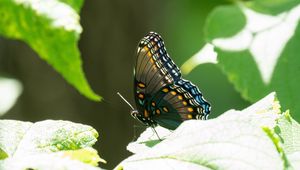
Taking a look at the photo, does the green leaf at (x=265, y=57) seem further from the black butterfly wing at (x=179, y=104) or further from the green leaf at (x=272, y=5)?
the black butterfly wing at (x=179, y=104)

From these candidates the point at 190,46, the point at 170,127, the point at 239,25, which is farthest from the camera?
the point at 190,46

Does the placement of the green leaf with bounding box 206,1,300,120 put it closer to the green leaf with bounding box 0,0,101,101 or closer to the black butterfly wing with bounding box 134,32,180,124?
the black butterfly wing with bounding box 134,32,180,124

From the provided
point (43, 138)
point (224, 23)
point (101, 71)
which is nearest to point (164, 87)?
point (224, 23)

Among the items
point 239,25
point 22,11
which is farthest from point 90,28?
point 22,11

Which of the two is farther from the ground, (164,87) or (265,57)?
(265,57)

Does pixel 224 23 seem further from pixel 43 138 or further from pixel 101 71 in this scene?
pixel 101 71

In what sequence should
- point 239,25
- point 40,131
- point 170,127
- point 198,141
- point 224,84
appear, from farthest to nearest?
point 224,84 < point 239,25 < point 170,127 < point 40,131 < point 198,141

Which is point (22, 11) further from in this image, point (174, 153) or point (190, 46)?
point (190, 46)

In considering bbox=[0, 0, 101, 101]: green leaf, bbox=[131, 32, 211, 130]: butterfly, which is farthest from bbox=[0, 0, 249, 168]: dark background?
bbox=[0, 0, 101, 101]: green leaf

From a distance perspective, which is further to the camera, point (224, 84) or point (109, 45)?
point (109, 45)
